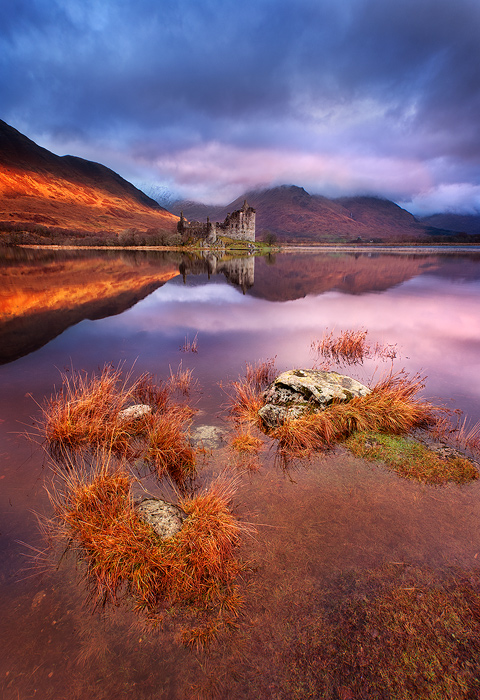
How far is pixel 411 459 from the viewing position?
5.79 meters

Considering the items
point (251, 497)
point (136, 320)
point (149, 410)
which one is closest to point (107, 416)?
point (149, 410)

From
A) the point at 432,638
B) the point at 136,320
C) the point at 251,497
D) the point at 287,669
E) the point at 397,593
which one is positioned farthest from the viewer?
the point at 136,320

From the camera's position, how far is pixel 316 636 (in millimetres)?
3010

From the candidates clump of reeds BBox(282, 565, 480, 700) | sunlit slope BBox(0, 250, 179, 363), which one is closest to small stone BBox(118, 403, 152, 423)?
clump of reeds BBox(282, 565, 480, 700)

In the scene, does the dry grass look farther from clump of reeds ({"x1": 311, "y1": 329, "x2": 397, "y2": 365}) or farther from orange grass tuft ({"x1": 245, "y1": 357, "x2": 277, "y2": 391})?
clump of reeds ({"x1": 311, "y1": 329, "x2": 397, "y2": 365})

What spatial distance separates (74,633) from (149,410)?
4054 millimetres

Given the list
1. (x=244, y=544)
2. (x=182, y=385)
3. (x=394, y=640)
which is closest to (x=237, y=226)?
(x=182, y=385)

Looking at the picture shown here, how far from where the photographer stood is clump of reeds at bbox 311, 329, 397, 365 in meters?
11.7

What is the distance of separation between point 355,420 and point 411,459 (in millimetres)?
1358

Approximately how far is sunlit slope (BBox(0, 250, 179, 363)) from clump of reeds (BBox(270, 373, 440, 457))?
10389mm

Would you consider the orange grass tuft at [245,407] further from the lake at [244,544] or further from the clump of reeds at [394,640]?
the clump of reeds at [394,640]

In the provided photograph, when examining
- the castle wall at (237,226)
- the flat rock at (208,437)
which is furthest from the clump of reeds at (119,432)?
the castle wall at (237,226)

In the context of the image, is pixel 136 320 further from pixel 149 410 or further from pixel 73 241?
pixel 73 241

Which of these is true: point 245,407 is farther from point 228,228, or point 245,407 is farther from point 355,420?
point 228,228
